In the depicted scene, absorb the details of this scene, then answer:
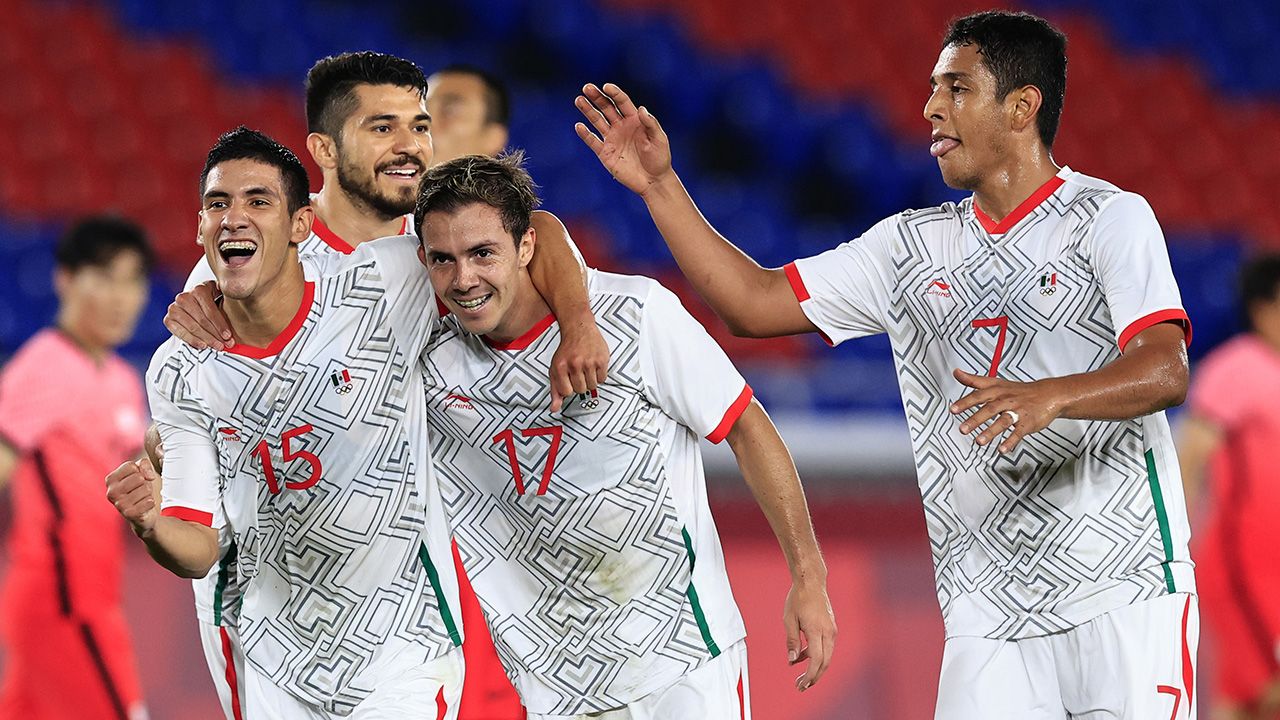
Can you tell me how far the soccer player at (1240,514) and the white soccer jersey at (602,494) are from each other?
3.66m

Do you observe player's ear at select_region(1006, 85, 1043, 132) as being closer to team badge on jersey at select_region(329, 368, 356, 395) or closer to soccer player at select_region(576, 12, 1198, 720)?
soccer player at select_region(576, 12, 1198, 720)

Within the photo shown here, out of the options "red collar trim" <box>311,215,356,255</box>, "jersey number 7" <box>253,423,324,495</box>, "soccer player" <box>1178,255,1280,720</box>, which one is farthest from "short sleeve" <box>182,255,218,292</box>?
"soccer player" <box>1178,255,1280,720</box>

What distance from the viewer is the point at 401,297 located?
3.59m

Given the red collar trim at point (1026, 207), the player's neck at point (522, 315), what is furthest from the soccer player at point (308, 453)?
the red collar trim at point (1026, 207)

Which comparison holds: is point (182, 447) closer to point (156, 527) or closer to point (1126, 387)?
point (156, 527)

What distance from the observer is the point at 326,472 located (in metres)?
3.51

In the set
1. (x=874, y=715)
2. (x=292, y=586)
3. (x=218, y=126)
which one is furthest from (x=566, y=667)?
(x=218, y=126)

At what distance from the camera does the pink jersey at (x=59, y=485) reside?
591 cm

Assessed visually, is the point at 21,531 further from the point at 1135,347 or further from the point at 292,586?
the point at 1135,347

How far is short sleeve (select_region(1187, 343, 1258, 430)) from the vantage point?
6570 millimetres

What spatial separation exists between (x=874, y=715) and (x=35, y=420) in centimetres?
338

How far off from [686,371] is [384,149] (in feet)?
4.36

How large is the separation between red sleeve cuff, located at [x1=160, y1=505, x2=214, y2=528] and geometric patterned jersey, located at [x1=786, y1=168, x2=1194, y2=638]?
1.59 m

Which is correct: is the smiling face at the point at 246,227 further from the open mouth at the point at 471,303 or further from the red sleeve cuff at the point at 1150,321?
the red sleeve cuff at the point at 1150,321
